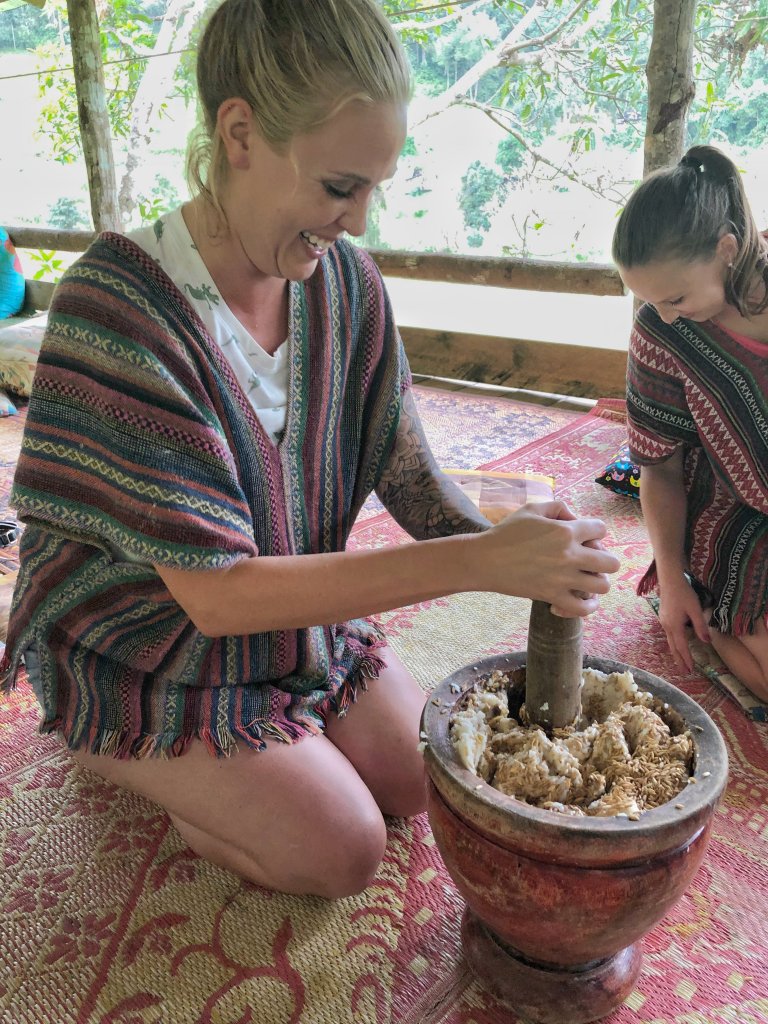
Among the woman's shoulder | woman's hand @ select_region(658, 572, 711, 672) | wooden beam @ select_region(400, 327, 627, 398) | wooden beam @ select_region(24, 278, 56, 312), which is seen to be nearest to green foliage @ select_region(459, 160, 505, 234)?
wooden beam @ select_region(400, 327, 627, 398)

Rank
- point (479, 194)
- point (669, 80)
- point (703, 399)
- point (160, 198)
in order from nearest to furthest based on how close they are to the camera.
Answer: point (703, 399), point (669, 80), point (479, 194), point (160, 198)

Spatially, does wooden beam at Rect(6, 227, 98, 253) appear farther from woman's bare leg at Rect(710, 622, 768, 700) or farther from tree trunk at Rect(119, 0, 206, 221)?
woman's bare leg at Rect(710, 622, 768, 700)

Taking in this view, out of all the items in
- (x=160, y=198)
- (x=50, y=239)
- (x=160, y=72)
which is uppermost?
(x=160, y=72)

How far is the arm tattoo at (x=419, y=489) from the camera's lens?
5.11 feet

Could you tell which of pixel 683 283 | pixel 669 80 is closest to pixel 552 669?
pixel 683 283

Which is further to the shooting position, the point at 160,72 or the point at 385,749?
the point at 160,72

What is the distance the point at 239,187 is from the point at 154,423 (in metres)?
0.36

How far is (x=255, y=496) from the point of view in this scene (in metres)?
1.31

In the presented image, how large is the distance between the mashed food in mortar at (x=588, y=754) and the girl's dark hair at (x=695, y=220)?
918 millimetres

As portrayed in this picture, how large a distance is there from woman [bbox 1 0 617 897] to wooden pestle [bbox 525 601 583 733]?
0.14ft

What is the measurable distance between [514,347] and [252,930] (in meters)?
3.56

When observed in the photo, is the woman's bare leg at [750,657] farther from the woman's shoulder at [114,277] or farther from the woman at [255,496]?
the woman's shoulder at [114,277]

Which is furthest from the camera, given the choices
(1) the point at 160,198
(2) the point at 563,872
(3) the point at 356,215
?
(1) the point at 160,198

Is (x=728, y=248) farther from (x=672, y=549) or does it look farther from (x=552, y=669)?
(x=552, y=669)
